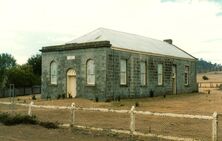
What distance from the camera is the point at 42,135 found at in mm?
16375

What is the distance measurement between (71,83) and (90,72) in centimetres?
252

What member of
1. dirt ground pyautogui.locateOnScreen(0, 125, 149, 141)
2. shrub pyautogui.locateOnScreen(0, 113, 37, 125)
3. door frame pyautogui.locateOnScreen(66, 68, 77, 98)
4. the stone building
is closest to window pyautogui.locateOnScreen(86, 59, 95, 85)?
the stone building

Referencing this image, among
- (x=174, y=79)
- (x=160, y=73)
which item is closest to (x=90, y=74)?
(x=160, y=73)

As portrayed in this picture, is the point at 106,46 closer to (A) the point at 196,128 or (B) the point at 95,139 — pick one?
(A) the point at 196,128

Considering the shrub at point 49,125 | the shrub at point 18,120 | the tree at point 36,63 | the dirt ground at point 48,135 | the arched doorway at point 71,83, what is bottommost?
the dirt ground at point 48,135

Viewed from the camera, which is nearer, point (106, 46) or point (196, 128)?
point (196, 128)

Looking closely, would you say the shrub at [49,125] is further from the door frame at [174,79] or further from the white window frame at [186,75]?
the white window frame at [186,75]

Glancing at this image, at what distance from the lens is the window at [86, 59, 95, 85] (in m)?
36.1

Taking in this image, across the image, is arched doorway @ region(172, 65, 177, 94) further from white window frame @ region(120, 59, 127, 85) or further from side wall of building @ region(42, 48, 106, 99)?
side wall of building @ region(42, 48, 106, 99)

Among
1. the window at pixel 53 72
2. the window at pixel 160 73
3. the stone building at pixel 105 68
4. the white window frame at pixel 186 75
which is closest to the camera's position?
the stone building at pixel 105 68

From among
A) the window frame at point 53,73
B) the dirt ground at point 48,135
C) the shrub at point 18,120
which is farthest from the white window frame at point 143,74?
the dirt ground at point 48,135

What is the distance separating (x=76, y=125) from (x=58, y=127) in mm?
887

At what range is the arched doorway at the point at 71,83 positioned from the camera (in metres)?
37.7

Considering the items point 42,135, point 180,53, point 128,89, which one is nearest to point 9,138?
point 42,135
